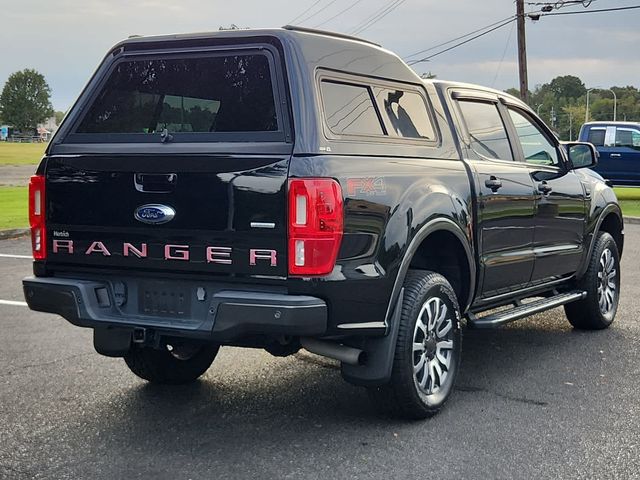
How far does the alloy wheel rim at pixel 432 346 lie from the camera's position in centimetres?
458

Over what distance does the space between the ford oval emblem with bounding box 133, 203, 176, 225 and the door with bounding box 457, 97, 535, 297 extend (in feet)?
6.71

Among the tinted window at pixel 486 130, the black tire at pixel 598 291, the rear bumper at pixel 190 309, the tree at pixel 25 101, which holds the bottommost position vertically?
the black tire at pixel 598 291

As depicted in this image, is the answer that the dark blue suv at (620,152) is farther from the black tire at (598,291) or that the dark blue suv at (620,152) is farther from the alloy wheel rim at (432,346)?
the alloy wheel rim at (432,346)

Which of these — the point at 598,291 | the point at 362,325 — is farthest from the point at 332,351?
the point at 598,291

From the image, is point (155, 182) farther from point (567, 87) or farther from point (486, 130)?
point (567, 87)

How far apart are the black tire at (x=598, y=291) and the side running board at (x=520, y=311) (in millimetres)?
142

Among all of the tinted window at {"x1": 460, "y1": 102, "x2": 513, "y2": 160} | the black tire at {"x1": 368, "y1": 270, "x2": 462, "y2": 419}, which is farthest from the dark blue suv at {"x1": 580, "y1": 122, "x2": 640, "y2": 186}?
the black tire at {"x1": 368, "y1": 270, "x2": 462, "y2": 419}

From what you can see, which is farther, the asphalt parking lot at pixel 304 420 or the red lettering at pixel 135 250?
the red lettering at pixel 135 250

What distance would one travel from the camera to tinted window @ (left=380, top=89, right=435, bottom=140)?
4.79 m

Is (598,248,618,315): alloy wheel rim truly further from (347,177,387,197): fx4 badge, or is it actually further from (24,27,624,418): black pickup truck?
(347,177,387,197): fx4 badge

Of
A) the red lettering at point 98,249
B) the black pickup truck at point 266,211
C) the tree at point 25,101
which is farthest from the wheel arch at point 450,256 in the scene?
the tree at point 25,101

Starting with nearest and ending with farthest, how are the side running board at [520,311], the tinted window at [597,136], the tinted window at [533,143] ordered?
the side running board at [520,311] → the tinted window at [533,143] → the tinted window at [597,136]

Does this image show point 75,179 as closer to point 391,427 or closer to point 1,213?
point 391,427

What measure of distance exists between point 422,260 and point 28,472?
8.24 feet
